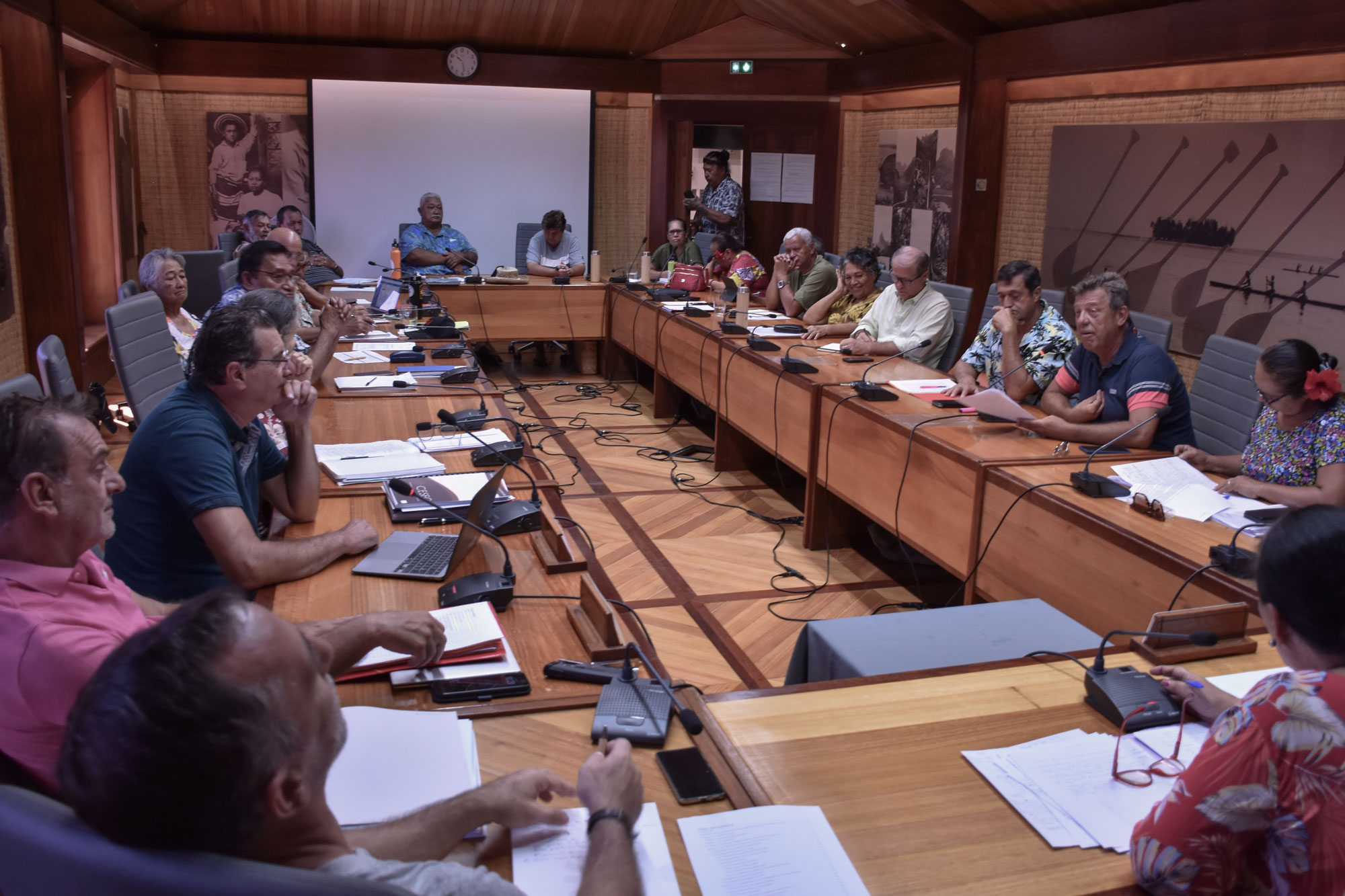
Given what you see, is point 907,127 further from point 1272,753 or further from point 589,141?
→ point 1272,753

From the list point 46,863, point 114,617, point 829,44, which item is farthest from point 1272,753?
point 829,44

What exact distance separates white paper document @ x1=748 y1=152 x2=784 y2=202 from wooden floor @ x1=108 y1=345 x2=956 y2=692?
352 cm

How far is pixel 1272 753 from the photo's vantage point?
3.76 feet

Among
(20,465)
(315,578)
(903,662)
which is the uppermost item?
(20,465)

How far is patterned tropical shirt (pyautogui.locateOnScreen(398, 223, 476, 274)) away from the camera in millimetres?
7266

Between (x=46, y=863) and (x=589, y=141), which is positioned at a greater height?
(x=589, y=141)

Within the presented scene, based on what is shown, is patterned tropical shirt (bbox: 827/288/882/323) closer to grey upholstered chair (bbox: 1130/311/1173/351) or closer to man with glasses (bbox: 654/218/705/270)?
grey upholstered chair (bbox: 1130/311/1173/351)

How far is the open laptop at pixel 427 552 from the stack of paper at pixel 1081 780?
1010mm

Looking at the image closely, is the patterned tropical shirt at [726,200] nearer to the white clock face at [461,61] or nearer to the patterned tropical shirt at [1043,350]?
the white clock face at [461,61]

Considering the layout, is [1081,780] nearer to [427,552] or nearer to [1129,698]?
[1129,698]

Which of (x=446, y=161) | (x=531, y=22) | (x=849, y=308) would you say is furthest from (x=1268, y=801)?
(x=446, y=161)

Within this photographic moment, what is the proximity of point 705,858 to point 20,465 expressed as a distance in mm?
1051

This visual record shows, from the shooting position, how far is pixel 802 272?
6.06 m

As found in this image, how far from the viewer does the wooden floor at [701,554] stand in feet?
10.9
